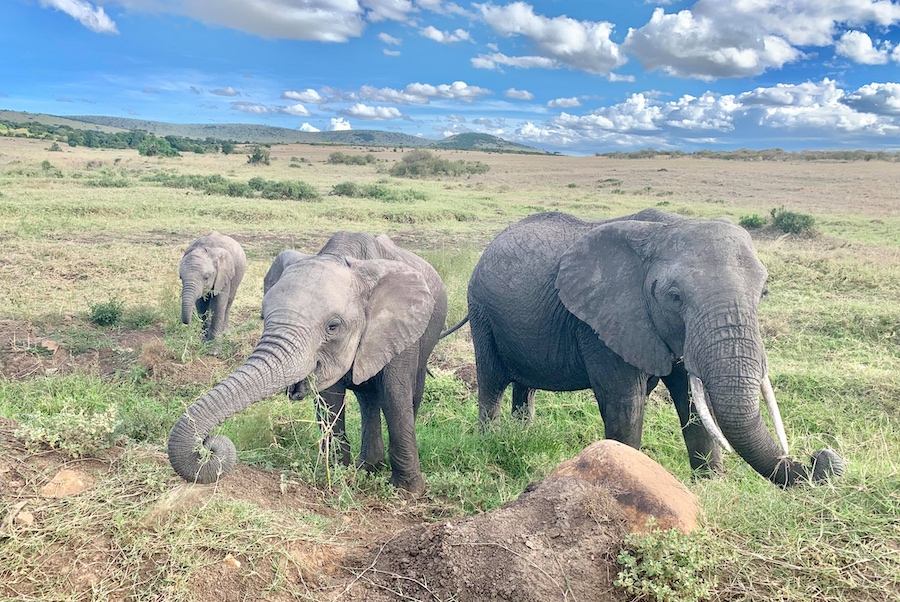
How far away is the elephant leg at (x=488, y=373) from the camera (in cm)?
626

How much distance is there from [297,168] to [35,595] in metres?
45.8

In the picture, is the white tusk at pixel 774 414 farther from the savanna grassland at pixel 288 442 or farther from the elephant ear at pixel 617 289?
the elephant ear at pixel 617 289

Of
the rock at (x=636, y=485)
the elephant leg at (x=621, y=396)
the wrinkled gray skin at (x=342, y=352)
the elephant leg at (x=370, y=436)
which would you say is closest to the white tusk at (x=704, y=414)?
the rock at (x=636, y=485)

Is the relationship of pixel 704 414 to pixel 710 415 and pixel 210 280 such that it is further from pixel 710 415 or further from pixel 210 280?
pixel 210 280

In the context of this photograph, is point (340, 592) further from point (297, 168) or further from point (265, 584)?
point (297, 168)

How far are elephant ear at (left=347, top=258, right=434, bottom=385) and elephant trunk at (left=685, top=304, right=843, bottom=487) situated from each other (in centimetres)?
179

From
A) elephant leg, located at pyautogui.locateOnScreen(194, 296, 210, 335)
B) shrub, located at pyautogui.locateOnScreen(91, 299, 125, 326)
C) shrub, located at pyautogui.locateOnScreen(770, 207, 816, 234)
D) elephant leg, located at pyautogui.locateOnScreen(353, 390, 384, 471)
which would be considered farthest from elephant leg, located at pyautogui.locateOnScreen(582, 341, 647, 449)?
shrub, located at pyautogui.locateOnScreen(770, 207, 816, 234)

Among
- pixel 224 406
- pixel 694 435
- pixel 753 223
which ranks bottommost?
pixel 694 435

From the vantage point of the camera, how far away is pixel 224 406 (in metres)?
3.33

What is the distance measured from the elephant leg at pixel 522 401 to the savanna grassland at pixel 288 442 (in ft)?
1.14

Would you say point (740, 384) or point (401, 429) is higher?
point (740, 384)

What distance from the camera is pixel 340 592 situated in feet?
8.91

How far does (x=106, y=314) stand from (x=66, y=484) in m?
6.92

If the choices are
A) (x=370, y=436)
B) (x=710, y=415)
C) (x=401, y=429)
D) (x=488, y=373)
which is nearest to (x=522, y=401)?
(x=488, y=373)
